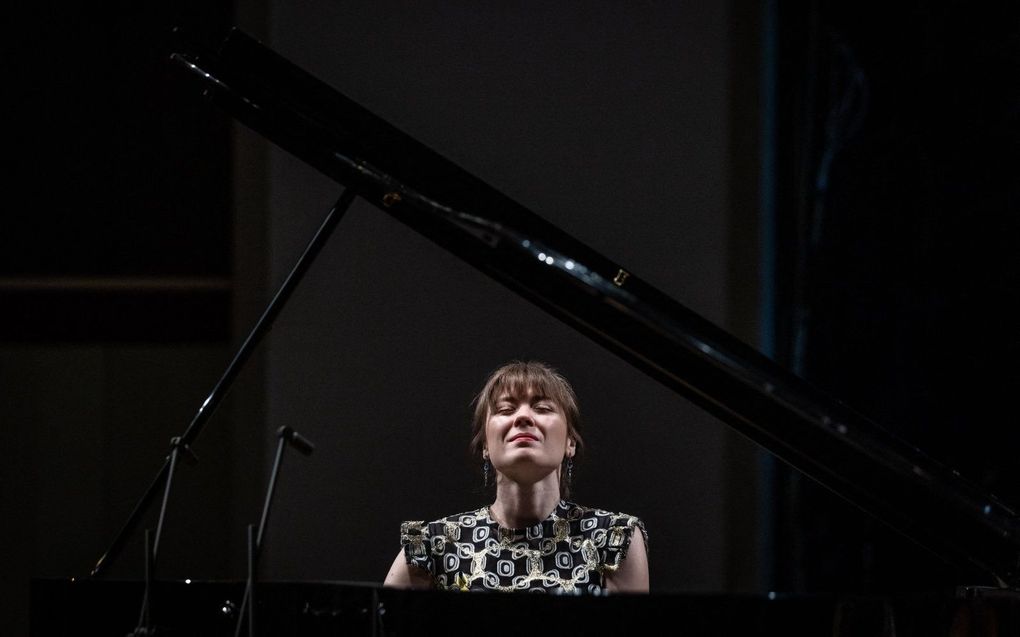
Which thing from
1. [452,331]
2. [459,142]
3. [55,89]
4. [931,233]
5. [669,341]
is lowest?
[669,341]

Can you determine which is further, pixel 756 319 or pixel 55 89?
pixel 55 89

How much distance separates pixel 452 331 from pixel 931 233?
110cm

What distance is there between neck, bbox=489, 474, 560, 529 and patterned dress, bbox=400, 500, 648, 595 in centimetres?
1

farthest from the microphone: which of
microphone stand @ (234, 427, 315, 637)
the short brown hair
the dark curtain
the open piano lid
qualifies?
the dark curtain

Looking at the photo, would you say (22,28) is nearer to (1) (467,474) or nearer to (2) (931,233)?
(1) (467,474)

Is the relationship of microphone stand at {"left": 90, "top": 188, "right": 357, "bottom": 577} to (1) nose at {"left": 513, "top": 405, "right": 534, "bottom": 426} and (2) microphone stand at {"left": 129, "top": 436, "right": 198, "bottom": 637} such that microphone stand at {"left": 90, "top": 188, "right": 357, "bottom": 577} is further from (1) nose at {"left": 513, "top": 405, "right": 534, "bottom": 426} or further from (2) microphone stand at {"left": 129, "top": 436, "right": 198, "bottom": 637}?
(1) nose at {"left": 513, "top": 405, "right": 534, "bottom": 426}

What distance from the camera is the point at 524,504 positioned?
184 centimetres

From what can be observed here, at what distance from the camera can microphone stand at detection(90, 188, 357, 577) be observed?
61.6 inches

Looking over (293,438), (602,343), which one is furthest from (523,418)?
(293,438)

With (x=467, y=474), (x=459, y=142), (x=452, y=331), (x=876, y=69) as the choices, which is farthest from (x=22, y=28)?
(x=876, y=69)

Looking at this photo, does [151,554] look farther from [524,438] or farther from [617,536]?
[617,536]

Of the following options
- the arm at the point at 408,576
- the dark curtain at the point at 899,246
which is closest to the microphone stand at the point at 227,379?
the arm at the point at 408,576

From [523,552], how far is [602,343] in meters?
0.48

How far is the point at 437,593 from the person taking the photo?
1281mm
